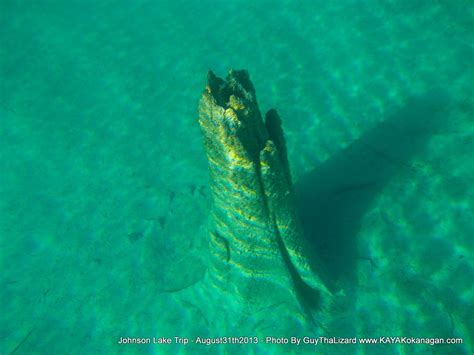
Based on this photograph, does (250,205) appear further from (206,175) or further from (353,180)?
(206,175)

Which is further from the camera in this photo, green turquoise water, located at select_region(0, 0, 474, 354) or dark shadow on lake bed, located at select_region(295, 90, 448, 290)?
dark shadow on lake bed, located at select_region(295, 90, 448, 290)

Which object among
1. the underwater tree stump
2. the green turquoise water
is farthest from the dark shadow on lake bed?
the underwater tree stump

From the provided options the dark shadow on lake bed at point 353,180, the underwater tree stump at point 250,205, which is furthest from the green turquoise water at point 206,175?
the underwater tree stump at point 250,205

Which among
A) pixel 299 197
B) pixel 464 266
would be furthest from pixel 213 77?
pixel 464 266

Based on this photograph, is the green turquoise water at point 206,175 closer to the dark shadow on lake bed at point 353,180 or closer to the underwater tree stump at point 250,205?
the dark shadow on lake bed at point 353,180

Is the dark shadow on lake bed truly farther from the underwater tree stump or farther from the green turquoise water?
the underwater tree stump

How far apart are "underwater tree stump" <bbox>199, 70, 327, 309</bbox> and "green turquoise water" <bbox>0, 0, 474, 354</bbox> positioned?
0.71m

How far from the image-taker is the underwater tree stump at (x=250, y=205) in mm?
3717

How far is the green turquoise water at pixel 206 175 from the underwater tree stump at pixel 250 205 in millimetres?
714

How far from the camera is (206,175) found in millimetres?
7352

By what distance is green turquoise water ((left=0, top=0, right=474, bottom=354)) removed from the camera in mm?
5016

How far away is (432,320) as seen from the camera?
446 centimetres

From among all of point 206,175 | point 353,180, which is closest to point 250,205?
point 353,180

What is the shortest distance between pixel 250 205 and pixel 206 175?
340cm
